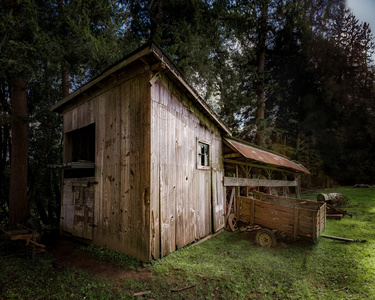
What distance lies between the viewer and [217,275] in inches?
183

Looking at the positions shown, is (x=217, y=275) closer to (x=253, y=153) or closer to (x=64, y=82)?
(x=253, y=153)

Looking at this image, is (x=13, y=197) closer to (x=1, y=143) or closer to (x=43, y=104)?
(x=1, y=143)

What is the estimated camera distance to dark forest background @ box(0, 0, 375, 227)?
7.45 m

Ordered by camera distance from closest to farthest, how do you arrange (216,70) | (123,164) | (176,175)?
(123,164) < (176,175) < (216,70)

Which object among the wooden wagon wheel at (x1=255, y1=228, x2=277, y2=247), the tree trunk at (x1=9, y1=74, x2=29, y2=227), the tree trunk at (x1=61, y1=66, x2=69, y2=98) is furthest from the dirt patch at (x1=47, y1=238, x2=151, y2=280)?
the tree trunk at (x1=61, y1=66, x2=69, y2=98)

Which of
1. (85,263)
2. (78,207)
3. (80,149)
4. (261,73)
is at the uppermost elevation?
(261,73)

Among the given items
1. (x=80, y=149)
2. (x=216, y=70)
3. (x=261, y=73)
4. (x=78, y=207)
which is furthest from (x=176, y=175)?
(x=261, y=73)

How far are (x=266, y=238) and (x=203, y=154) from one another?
3.66 meters

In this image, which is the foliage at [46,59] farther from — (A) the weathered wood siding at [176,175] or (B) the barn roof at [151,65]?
(A) the weathered wood siding at [176,175]

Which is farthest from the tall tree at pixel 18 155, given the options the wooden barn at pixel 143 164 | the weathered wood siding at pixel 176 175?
the weathered wood siding at pixel 176 175

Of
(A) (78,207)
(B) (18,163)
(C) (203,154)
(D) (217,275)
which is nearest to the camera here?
(D) (217,275)

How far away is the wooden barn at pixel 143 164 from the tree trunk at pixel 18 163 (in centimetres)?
140

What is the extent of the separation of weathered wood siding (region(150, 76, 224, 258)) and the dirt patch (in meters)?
0.64

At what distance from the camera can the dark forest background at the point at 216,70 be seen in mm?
7449
